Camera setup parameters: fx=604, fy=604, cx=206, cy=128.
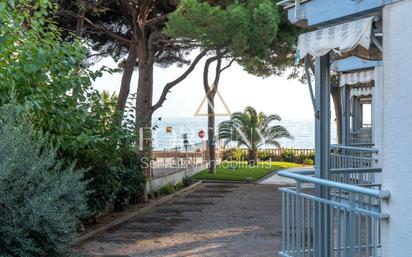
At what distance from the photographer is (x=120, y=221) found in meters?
12.8

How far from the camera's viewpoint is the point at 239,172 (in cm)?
2323

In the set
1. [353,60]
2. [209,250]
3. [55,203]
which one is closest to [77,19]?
[353,60]

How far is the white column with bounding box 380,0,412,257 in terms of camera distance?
14.5 feet

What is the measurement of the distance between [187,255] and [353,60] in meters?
6.17

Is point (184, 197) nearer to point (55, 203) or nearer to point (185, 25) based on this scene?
point (185, 25)

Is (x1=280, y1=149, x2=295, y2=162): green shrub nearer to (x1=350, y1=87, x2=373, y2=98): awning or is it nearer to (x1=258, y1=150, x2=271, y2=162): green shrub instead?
(x1=258, y1=150, x2=271, y2=162): green shrub

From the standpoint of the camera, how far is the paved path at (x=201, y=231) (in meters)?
9.49

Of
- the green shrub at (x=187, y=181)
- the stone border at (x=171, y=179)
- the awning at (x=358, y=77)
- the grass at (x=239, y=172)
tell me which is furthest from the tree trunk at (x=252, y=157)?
the awning at (x=358, y=77)

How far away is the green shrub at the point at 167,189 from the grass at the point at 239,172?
2.94 m

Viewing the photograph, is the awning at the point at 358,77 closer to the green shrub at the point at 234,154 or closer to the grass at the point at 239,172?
the grass at the point at 239,172

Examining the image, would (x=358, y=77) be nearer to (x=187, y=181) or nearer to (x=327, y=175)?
(x=327, y=175)

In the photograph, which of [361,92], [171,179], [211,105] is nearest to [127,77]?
[171,179]

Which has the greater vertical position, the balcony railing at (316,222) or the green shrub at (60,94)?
the green shrub at (60,94)

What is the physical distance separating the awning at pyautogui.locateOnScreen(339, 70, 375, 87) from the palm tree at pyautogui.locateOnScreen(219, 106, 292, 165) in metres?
12.3
